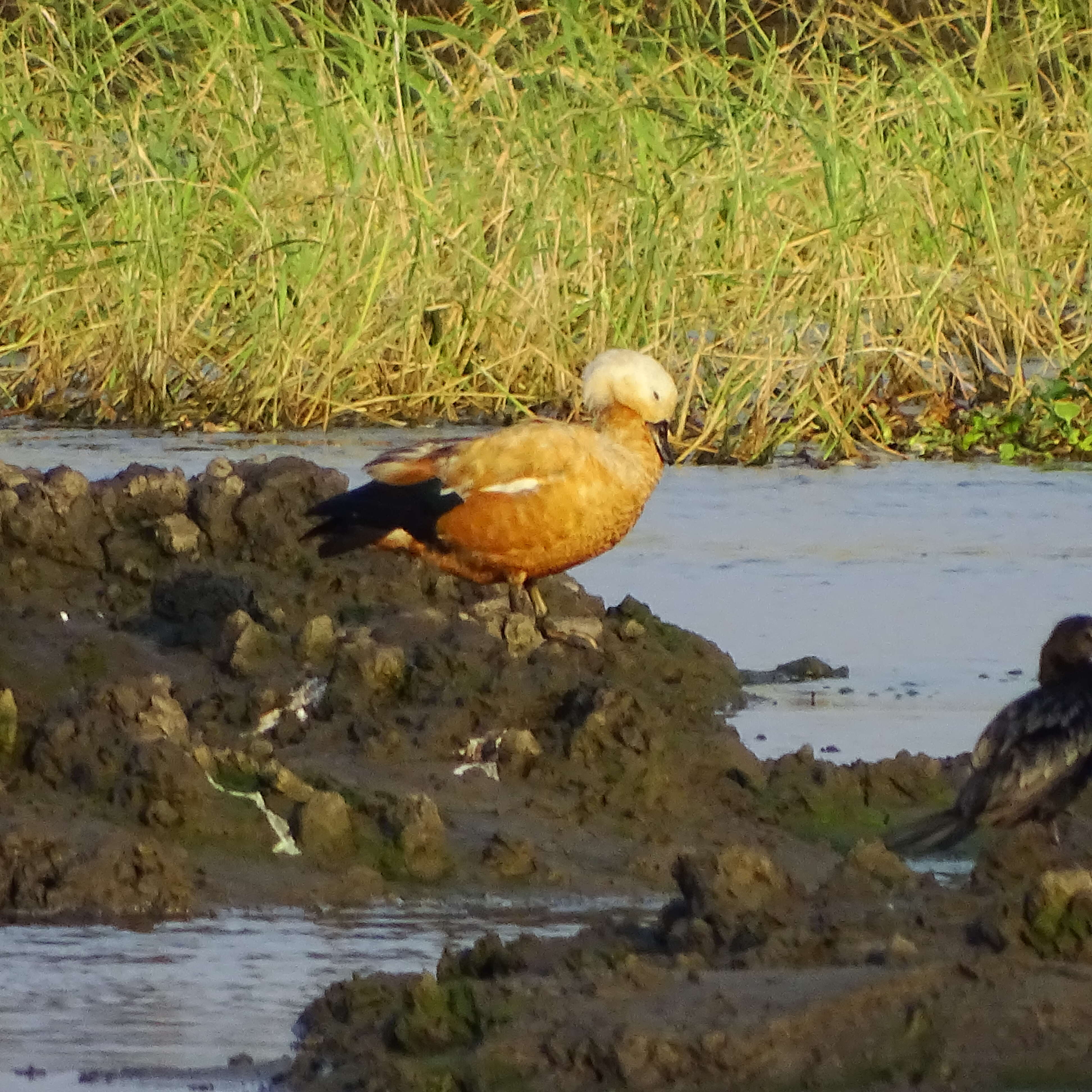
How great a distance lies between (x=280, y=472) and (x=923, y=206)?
6423 mm

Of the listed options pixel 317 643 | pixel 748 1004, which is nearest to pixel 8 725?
pixel 317 643

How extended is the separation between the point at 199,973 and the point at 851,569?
16.4 feet

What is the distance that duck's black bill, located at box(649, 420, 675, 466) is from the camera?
8.15m

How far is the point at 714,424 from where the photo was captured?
12.4m

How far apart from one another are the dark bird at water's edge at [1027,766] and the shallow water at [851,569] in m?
1.14

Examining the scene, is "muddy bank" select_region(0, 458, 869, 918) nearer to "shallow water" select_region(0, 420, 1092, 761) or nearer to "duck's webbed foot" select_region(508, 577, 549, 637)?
"duck's webbed foot" select_region(508, 577, 549, 637)

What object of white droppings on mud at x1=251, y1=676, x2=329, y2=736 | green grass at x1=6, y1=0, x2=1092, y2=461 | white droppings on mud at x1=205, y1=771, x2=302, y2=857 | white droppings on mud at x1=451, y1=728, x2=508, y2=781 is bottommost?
green grass at x1=6, y1=0, x2=1092, y2=461

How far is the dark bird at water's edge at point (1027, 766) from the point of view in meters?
5.57

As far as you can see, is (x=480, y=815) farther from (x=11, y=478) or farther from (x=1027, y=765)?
(x=11, y=478)

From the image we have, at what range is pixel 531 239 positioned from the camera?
44.0 ft

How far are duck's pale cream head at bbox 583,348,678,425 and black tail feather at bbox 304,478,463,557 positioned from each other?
585 millimetres

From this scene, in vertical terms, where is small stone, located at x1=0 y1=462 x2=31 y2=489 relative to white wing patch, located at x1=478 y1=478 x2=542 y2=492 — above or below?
below

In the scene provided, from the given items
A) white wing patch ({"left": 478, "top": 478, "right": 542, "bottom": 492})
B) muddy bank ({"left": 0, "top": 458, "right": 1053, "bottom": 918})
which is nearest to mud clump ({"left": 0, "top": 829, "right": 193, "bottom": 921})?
muddy bank ({"left": 0, "top": 458, "right": 1053, "bottom": 918})

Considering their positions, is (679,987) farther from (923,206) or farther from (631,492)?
(923,206)
